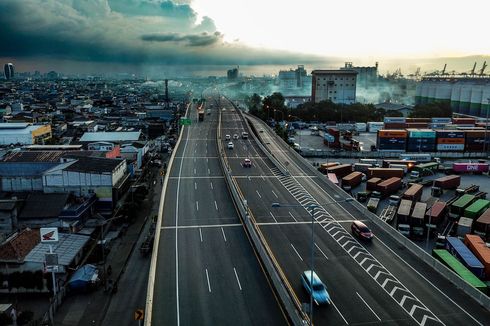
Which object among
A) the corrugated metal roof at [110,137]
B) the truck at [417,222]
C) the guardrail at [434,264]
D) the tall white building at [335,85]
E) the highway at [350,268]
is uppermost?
the tall white building at [335,85]

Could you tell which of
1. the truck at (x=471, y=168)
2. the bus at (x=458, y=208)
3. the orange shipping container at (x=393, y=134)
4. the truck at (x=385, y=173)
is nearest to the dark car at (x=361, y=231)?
the bus at (x=458, y=208)

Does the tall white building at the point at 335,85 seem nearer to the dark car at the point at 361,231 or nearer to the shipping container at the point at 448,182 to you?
the shipping container at the point at 448,182

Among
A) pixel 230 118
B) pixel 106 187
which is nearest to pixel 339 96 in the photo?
pixel 230 118

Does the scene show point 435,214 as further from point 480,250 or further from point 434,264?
point 434,264

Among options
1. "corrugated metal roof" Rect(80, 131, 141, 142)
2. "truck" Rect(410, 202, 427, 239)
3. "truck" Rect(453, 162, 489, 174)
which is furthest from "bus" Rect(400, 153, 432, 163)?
"corrugated metal roof" Rect(80, 131, 141, 142)

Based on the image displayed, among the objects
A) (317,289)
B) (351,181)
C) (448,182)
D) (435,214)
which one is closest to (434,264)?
(317,289)

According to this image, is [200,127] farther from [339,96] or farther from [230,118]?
[339,96]

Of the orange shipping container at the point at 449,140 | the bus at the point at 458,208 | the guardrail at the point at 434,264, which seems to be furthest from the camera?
the orange shipping container at the point at 449,140

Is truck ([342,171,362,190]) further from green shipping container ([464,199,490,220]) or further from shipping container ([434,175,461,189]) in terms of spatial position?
green shipping container ([464,199,490,220])
